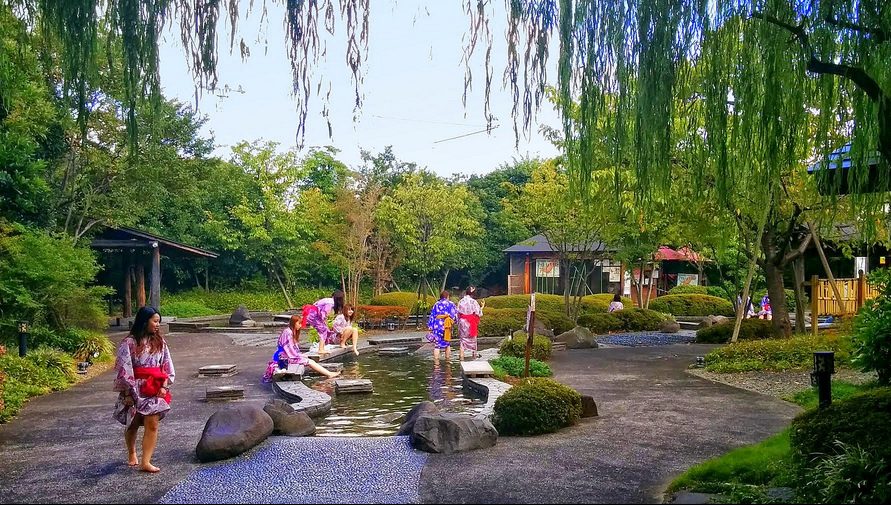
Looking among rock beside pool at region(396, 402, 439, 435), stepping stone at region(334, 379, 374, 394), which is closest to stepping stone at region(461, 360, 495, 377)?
stepping stone at region(334, 379, 374, 394)

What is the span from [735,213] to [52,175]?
55.2 feet

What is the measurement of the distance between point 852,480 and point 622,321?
766 inches

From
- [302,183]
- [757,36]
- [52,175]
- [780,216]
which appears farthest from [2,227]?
[302,183]

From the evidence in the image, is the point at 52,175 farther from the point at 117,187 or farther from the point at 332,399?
the point at 332,399

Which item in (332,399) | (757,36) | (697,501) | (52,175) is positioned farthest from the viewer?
(52,175)

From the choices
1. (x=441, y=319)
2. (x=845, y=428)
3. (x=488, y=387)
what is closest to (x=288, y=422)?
(x=488, y=387)

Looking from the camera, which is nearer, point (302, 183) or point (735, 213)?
point (735, 213)

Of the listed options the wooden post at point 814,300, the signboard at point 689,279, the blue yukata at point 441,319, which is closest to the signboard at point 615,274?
the signboard at point 689,279

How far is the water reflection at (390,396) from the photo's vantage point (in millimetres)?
9099

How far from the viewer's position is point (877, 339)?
29.9 feet

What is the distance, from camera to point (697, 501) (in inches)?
94.9

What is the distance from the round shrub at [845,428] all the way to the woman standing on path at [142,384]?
5.34 m

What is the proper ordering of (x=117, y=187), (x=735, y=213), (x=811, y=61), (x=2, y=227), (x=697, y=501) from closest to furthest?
(x=697, y=501)
(x=811, y=61)
(x=2, y=227)
(x=735, y=213)
(x=117, y=187)

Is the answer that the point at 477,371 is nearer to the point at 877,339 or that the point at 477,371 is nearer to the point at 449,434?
the point at 449,434
